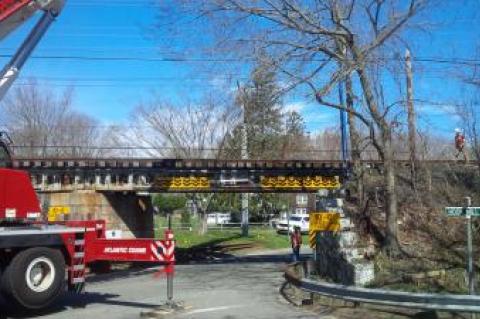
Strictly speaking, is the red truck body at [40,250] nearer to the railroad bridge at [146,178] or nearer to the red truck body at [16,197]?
the red truck body at [16,197]

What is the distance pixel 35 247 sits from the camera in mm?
14352

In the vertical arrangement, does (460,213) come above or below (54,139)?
below

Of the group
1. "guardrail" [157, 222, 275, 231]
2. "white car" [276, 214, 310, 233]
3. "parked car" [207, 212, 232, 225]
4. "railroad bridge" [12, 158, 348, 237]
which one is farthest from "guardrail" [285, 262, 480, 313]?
"parked car" [207, 212, 232, 225]

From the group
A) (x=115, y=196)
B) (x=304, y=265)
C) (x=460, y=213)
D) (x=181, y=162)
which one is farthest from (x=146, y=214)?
(x=460, y=213)

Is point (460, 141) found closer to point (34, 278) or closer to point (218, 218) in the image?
point (34, 278)

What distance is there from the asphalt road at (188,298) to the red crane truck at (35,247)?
2.24ft

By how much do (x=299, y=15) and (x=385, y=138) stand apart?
457 centimetres

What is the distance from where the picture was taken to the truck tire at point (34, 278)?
13609 millimetres

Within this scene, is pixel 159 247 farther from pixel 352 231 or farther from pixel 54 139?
pixel 54 139

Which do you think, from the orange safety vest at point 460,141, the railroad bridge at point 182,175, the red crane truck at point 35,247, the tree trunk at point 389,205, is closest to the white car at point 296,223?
the railroad bridge at point 182,175

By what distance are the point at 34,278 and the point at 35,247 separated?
0.63 metres

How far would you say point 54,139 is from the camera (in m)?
64.0

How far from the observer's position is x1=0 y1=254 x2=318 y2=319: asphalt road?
46.2ft

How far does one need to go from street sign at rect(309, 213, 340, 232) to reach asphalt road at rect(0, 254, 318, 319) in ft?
6.79
